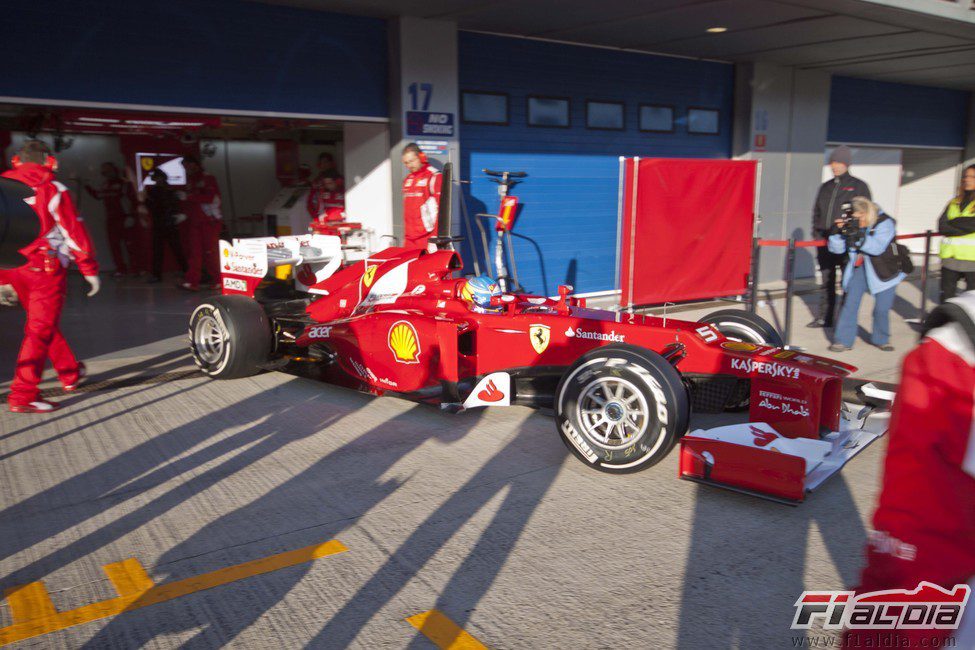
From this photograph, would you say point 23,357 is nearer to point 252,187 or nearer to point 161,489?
point 161,489

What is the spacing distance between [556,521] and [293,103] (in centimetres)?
645

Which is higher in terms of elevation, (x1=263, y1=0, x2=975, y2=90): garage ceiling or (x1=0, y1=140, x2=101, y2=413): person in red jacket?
(x1=263, y1=0, x2=975, y2=90): garage ceiling

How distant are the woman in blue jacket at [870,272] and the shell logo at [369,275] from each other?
14.7 feet

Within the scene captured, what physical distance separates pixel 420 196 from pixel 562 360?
4.04 m

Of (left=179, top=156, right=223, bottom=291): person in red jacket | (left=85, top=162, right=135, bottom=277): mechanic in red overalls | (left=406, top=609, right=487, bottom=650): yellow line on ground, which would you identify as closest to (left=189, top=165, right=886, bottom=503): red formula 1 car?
(left=406, top=609, right=487, bottom=650): yellow line on ground

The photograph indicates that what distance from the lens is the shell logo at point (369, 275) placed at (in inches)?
243

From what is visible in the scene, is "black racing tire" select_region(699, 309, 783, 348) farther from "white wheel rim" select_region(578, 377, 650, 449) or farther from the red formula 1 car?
"white wheel rim" select_region(578, 377, 650, 449)

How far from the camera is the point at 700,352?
4750 millimetres

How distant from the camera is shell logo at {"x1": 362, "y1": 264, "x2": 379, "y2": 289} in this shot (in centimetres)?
616

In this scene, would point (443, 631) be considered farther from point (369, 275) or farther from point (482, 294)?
point (369, 275)

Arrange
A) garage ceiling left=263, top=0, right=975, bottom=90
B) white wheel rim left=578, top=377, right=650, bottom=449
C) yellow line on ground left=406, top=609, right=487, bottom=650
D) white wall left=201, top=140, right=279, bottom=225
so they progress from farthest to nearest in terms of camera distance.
Result: white wall left=201, top=140, right=279, bottom=225 → garage ceiling left=263, top=0, right=975, bottom=90 → white wheel rim left=578, top=377, right=650, bottom=449 → yellow line on ground left=406, top=609, right=487, bottom=650

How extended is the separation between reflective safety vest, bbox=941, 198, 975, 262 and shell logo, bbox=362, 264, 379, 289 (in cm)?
542

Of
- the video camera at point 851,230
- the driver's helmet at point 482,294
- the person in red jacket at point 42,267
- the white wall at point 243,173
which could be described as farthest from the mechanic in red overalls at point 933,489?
the white wall at point 243,173

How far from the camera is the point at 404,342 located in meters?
5.38
